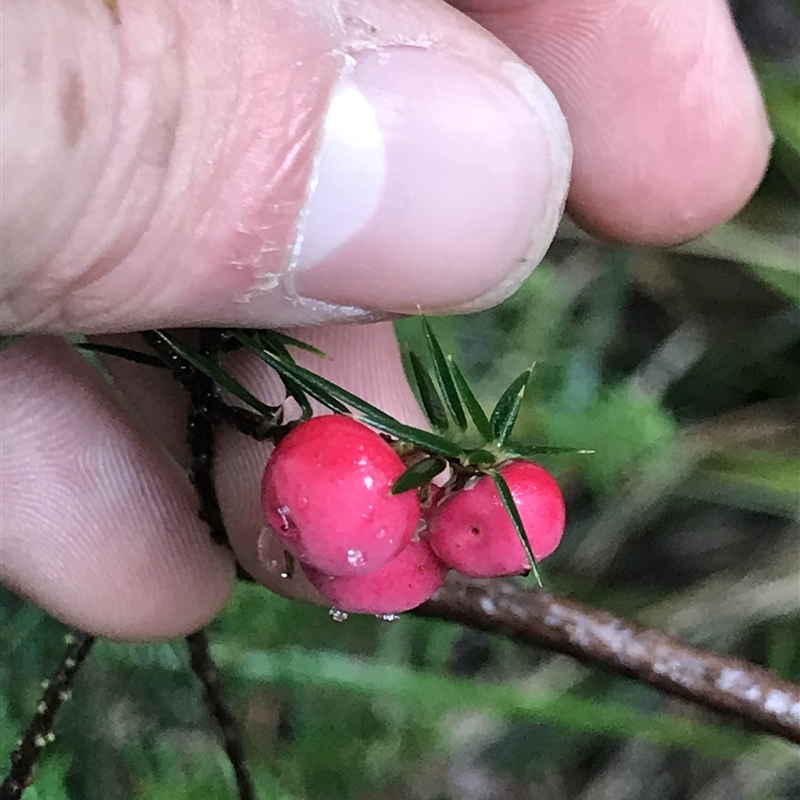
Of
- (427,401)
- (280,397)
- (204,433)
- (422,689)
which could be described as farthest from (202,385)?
(422,689)

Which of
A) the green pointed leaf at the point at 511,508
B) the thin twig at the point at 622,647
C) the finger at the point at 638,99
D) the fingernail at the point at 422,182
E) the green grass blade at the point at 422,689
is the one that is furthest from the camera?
the green grass blade at the point at 422,689

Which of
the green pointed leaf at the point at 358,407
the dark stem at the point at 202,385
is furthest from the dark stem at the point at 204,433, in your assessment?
the green pointed leaf at the point at 358,407

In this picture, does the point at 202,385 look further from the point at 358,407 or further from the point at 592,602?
the point at 592,602

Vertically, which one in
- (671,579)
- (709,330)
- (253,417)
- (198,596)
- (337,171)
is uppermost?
(337,171)

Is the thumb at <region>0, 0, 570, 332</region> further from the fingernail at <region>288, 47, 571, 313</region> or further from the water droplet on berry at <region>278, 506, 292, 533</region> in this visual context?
the water droplet on berry at <region>278, 506, 292, 533</region>

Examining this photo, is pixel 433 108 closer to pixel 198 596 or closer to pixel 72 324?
pixel 72 324

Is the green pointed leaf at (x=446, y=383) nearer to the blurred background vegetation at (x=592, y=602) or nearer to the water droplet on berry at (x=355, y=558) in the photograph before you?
the water droplet on berry at (x=355, y=558)

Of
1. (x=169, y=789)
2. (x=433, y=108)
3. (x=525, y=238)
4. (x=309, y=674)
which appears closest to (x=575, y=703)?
(x=309, y=674)
